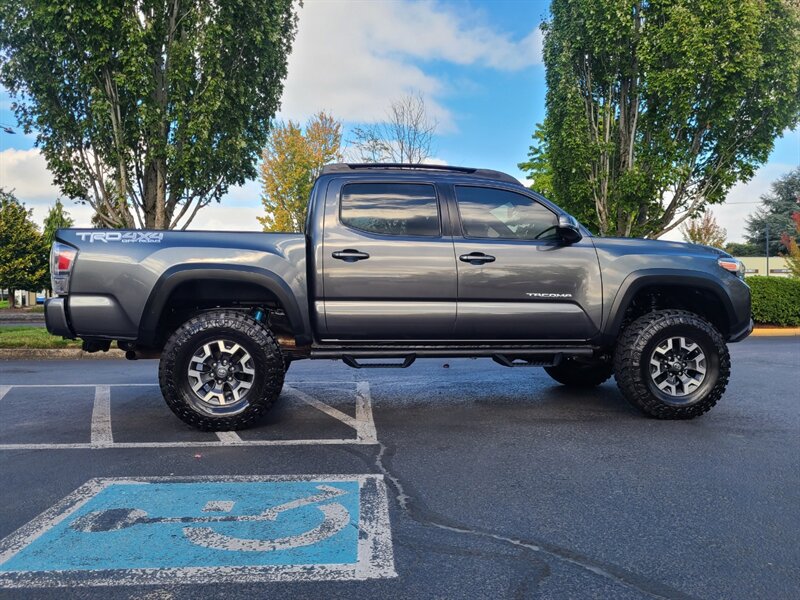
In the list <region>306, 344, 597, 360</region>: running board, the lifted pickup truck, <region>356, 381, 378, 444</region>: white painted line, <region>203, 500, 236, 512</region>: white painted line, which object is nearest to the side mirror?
the lifted pickup truck

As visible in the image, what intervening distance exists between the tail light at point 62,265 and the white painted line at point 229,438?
168 centimetres

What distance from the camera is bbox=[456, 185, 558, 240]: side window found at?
541 centimetres

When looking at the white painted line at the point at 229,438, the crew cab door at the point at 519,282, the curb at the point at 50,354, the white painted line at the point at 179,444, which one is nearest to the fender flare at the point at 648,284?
the crew cab door at the point at 519,282

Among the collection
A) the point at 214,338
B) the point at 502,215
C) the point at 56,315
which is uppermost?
the point at 502,215

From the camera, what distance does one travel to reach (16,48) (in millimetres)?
14125

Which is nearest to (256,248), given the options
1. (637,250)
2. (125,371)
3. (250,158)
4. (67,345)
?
(637,250)

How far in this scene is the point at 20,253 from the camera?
37.1 metres

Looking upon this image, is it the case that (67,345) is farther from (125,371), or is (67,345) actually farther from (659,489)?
(659,489)

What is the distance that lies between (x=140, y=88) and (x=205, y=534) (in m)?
13.5

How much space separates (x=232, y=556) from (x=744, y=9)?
16663mm

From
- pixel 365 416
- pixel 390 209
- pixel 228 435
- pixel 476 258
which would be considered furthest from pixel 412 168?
pixel 228 435

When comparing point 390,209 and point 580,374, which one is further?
point 580,374

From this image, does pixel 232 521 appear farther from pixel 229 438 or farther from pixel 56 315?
pixel 56 315

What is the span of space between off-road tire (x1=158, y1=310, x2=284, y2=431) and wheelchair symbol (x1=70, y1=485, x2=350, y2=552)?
1.65m
